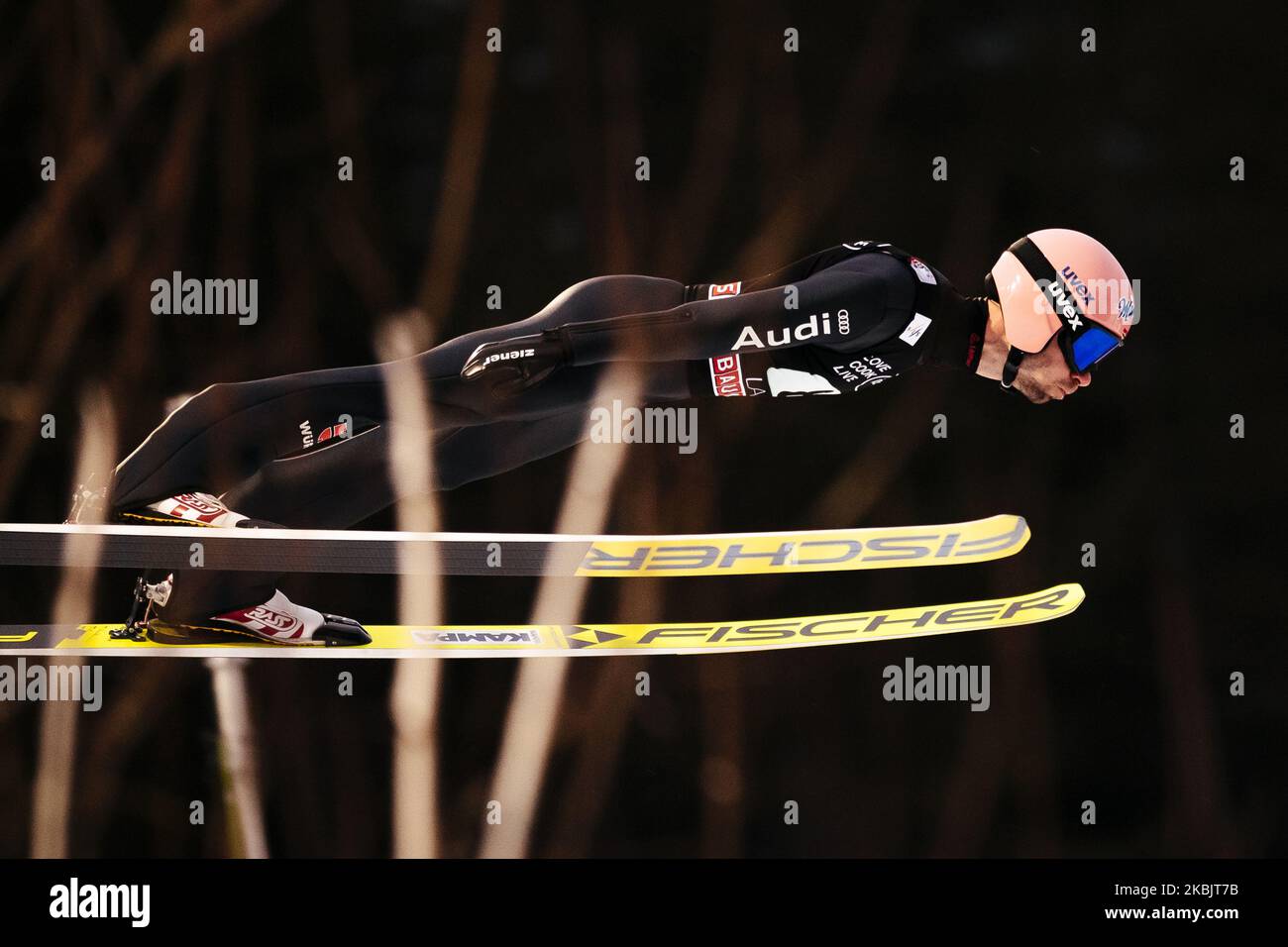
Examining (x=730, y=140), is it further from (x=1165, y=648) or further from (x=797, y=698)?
(x=1165, y=648)

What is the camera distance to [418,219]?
5527 millimetres

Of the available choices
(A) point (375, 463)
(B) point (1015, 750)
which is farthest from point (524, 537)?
(B) point (1015, 750)

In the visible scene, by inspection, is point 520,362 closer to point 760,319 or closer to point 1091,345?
point 760,319

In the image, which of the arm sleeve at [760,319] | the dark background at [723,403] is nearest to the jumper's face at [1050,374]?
the arm sleeve at [760,319]

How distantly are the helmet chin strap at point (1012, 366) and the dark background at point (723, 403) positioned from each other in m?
1.52

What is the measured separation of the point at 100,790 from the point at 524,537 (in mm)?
2844

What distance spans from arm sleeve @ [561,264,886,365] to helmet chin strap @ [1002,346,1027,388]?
17.8 inches

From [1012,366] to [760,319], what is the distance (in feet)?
2.52

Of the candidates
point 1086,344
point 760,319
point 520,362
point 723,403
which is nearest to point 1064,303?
point 1086,344

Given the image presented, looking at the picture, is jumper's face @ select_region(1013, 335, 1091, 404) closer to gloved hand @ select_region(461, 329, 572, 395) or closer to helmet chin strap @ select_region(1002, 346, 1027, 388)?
helmet chin strap @ select_region(1002, 346, 1027, 388)

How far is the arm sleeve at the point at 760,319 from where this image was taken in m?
3.74

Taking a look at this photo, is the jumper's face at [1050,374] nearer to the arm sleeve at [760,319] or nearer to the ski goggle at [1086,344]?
the ski goggle at [1086,344]

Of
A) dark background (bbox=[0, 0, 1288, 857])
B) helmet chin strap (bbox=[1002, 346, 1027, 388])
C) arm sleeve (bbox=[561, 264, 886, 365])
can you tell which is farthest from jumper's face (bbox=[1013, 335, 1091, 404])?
dark background (bbox=[0, 0, 1288, 857])

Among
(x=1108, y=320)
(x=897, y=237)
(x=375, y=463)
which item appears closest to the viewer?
(x=1108, y=320)
